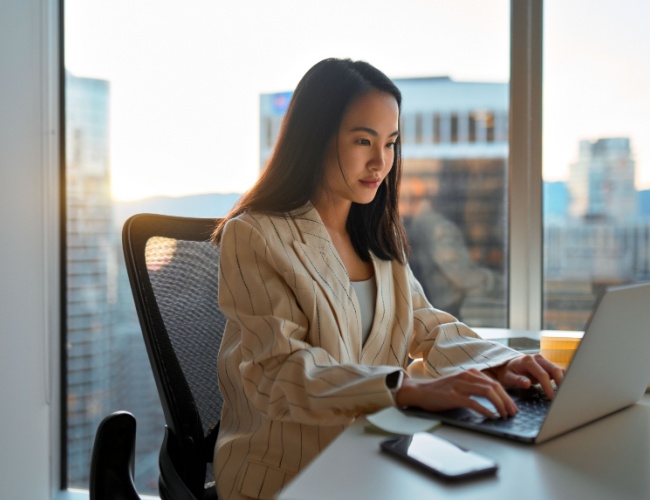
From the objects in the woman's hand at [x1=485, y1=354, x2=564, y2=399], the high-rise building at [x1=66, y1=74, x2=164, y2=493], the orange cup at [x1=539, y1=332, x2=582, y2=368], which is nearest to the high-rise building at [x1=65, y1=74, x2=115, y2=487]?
the high-rise building at [x1=66, y1=74, x2=164, y2=493]

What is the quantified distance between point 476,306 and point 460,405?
1437 mm

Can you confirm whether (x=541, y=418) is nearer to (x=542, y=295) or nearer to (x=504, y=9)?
(x=542, y=295)

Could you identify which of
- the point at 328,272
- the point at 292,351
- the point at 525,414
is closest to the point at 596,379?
the point at 525,414

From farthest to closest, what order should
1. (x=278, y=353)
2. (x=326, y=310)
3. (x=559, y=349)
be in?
(x=559, y=349), (x=326, y=310), (x=278, y=353)

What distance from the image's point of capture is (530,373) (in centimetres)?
111

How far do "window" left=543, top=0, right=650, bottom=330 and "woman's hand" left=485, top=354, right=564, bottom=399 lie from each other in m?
1.17

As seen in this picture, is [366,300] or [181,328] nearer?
[181,328]

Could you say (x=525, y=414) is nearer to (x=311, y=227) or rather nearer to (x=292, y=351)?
(x=292, y=351)

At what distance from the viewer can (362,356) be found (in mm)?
1390

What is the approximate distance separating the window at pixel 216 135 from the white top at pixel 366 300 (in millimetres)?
913

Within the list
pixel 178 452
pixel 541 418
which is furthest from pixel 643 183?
pixel 178 452

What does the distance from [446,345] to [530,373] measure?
25 cm

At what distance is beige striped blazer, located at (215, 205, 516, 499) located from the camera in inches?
40.1

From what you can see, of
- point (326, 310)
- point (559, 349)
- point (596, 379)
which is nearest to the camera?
point (596, 379)
